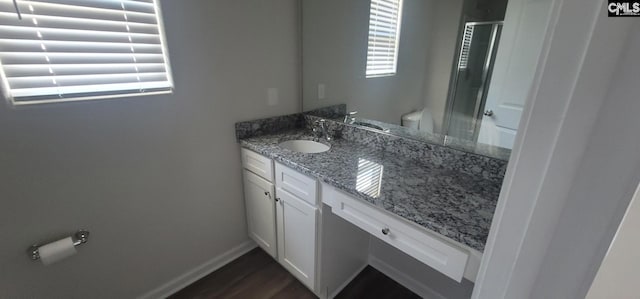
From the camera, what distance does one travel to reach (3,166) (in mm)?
980

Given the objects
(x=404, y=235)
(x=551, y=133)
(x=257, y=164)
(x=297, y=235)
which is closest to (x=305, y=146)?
(x=257, y=164)

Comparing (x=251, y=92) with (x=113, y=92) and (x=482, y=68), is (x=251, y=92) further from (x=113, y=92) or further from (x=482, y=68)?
(x=482, y=68)

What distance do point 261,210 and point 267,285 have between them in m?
0.48

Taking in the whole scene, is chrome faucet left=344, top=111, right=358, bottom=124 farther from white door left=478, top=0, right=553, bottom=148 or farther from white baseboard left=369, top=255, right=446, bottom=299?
white baseboard left=369, top=255, right=446, bottom=299

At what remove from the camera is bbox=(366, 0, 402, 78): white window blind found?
1.50m

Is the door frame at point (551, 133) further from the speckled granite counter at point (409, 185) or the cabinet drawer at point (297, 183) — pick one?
the cabinet drawer at point (297, 183)

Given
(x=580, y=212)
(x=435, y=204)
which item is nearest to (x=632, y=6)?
(x=580, y=212)

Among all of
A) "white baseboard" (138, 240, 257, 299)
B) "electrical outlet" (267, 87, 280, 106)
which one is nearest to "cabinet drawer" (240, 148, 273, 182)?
"electrical outlet" (267, 87, 280, 106)

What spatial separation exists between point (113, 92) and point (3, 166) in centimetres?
46

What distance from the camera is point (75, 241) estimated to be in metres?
1.17

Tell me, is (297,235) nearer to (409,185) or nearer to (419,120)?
(409,185)

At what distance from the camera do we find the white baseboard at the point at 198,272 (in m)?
1.54

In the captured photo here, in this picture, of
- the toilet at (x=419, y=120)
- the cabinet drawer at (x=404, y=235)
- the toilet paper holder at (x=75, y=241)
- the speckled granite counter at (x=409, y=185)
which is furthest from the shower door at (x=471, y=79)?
the toilet paper holder at (x=75, y=241)

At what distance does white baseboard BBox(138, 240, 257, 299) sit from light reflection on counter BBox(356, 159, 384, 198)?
1.17 m
